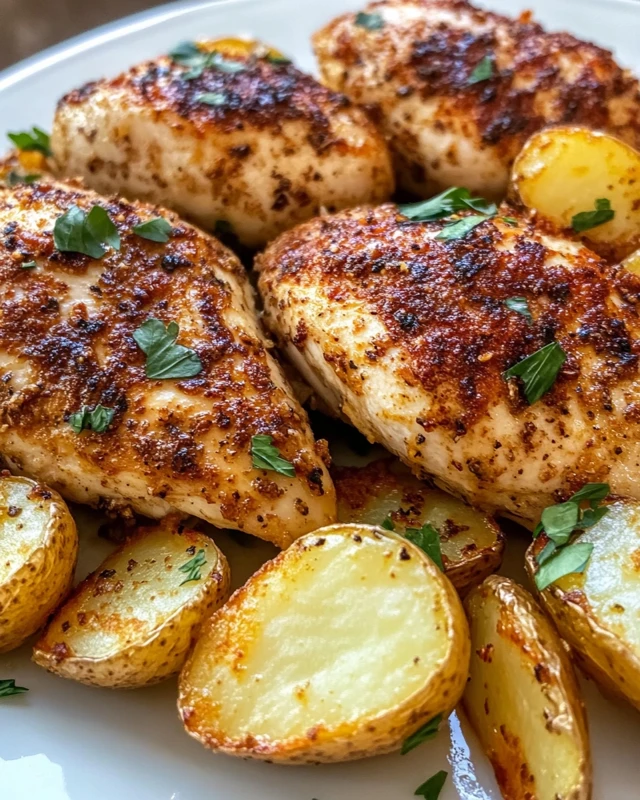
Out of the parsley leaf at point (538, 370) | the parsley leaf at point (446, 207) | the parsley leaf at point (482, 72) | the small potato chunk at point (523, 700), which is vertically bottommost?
the small potato chunk at point (523, 700)

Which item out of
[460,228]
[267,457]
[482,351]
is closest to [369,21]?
[460,228]

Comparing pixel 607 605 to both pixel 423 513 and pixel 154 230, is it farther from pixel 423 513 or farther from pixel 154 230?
pixel 154 230

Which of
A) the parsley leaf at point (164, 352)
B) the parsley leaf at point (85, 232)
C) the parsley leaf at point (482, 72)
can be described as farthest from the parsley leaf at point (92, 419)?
the parsley leaf at point (482, 72)

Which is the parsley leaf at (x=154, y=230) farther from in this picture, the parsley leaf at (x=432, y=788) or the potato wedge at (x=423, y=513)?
the parsley leaf at (x=432, y=788)

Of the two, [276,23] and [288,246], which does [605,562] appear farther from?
[276,23]

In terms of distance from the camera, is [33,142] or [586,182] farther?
[33,142]

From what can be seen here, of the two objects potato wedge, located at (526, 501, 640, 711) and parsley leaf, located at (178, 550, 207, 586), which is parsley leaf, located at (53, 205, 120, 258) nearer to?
parsley leaf, located at (178, 550, 207, 586)

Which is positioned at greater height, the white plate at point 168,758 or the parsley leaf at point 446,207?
the parsley leaf at point 446,207
